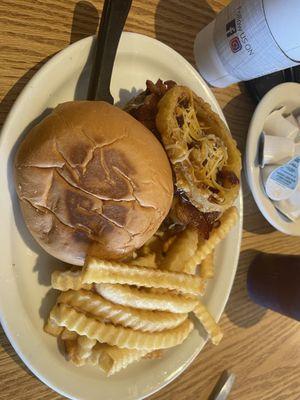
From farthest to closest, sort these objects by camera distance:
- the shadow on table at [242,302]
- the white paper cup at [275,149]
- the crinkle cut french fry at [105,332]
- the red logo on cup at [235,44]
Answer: the shadow on table at [242,302] → the white paper cup at [275,149] → the red logo on cup at [235,44] → the crinkle cut french fry at [105,332]

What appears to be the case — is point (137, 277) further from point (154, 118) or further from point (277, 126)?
point (277, 126)

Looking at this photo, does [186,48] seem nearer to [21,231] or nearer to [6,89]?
[6,89]

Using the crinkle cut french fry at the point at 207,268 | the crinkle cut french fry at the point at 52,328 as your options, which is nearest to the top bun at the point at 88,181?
the crinkle cut french fry at the point at 52,328

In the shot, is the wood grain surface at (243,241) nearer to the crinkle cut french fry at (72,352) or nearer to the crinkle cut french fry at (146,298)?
the crinkle cut french fry at (72,352)

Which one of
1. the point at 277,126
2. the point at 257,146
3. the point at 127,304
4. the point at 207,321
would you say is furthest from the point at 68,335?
the point at 277,126

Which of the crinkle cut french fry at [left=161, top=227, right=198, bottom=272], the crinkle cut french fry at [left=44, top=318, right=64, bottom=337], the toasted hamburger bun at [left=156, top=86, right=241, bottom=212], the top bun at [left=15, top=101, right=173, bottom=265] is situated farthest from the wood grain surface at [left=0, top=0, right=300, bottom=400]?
the crinkle cut french fry at [left=161, top=227, right=198, bottom=272]

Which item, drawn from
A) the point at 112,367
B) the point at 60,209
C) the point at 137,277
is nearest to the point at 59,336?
the point at 112,367
